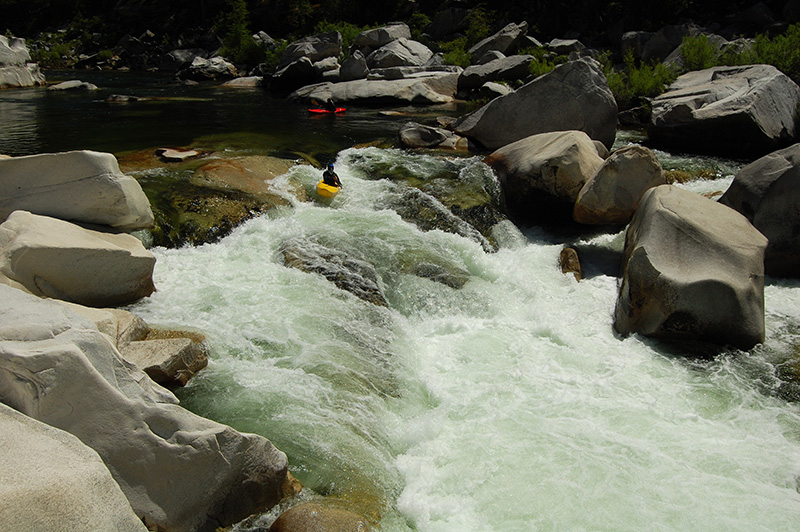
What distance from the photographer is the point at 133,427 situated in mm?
3410

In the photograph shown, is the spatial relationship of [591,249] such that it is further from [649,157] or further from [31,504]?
[31,504]

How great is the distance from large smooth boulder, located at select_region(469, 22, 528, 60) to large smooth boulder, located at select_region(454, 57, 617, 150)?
48.7 ft

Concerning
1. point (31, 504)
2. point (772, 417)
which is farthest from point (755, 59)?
point (31, 504)

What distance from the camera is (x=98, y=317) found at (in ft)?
16.6

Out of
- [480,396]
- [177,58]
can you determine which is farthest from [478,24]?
[480,396]

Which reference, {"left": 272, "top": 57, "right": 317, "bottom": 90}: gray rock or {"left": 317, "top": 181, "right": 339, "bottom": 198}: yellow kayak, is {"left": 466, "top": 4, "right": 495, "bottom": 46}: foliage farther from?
{"left": 317, "top": 181, "right": 339, "bottom": 198}: yellow kayak

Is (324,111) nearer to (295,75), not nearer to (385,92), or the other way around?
(385,92)

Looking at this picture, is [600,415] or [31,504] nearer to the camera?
[31,504]

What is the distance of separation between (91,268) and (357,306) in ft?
9.51

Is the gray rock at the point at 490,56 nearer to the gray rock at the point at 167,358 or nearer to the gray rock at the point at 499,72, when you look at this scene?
the gray rock at the point at 499,72

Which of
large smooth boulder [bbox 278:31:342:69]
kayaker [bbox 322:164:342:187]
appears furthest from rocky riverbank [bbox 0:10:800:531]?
large smooth boulder [bbox 278:31:342:69]

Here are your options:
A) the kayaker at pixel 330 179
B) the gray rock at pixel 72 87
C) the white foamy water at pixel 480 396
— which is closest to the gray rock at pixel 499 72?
the kayaker at pixel 330 179

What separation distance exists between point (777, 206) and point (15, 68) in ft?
92.7

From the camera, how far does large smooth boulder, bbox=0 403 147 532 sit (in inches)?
90.8
